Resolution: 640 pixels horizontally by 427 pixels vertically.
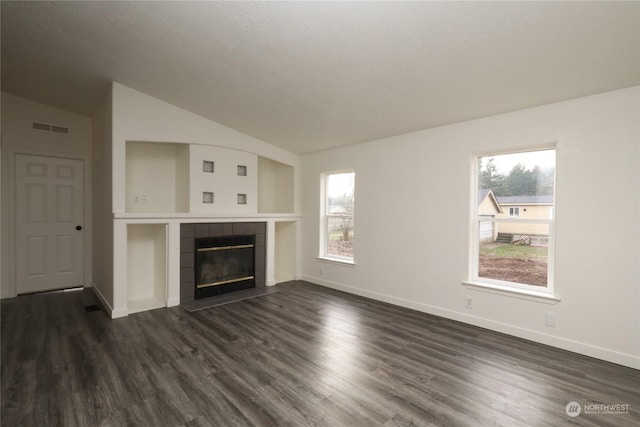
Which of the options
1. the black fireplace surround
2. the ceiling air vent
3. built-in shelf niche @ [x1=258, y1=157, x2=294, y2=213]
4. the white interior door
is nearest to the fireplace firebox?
the black fireplace surround

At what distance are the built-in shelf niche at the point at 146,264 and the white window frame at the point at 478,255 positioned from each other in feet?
13.4

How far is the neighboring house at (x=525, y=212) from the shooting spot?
10.1 feet

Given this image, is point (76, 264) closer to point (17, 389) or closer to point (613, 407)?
point (17, 389)

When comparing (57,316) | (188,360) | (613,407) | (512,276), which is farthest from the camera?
(57,316)

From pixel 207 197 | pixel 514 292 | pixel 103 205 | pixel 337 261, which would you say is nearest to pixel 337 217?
pixel 337 261

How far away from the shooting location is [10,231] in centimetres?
439

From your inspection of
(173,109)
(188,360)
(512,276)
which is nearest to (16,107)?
(173,109)

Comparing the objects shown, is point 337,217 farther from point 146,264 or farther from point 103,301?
point 103,301

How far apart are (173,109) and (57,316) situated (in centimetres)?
306

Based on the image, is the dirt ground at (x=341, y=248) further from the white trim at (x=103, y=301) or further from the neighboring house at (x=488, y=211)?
the white trim at (x=103, y=301)

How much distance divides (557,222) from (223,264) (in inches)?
172

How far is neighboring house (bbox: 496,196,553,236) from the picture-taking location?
10.1 ft

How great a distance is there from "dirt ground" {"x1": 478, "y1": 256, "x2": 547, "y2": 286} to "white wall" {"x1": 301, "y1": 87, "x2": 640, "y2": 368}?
201 mm

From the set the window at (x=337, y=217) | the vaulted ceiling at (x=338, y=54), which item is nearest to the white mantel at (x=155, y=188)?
the vaulted ceiling at (x=338, y=54)
